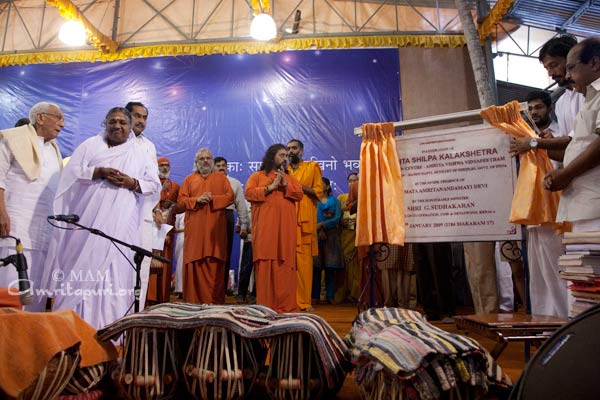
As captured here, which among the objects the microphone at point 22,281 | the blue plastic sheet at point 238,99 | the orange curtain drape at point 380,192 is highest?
the blue plastic sheet at point 238,99

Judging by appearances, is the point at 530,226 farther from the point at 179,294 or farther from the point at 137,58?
the point at 137,58

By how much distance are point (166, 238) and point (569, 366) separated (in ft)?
14.3

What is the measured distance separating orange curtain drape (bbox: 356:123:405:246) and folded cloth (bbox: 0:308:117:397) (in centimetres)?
173

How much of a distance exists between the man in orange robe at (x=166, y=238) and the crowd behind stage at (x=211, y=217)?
20mm

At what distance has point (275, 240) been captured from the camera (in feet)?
13.3

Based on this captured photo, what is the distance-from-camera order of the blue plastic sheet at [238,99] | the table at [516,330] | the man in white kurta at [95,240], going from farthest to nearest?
1. the blue plastic sheet at [238,99]
2. the man in white kurta at [95,240]
3. the table at [516,330]

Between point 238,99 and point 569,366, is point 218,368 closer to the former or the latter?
point 569,366

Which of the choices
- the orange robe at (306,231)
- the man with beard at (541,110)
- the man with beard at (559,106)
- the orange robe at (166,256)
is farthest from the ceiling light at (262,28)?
the man with beard at (559,106)

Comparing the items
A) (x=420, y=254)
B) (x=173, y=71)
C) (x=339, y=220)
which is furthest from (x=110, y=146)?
(x=173, y=71)

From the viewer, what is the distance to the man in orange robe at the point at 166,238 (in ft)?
13.8

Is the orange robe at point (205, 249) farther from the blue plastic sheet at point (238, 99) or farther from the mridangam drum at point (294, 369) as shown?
the mridangam drum at point (294, 369)

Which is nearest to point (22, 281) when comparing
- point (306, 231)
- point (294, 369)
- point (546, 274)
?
point (294, 369)

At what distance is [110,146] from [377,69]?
198 inches

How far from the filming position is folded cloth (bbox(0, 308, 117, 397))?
140cm
